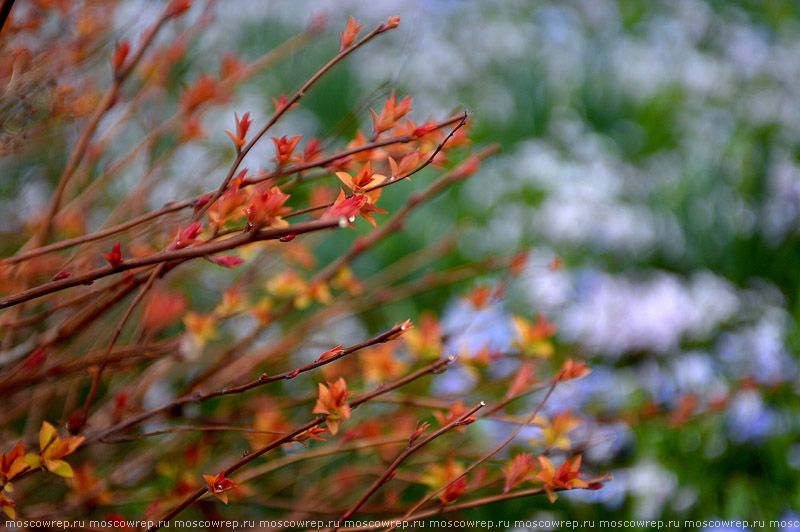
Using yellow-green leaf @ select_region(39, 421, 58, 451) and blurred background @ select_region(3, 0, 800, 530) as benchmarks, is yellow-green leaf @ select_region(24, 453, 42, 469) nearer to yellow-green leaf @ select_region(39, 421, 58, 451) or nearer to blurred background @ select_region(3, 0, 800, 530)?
yellow-green leaf @ select_region(39, 421, 58, 451)

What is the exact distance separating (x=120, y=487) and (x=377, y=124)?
0.41 m

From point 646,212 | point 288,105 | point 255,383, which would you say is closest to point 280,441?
point 255,383

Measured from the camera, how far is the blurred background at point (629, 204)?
2.29 ft

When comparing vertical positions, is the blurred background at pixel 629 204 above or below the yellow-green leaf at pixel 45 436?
below

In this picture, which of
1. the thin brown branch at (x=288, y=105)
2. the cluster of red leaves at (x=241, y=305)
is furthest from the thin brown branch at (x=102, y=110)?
the thin brown branch at (x=288, y=105)

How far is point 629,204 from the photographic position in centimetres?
131

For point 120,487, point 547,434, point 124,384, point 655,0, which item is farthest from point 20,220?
point 655,0

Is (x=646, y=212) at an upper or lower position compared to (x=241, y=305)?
lower

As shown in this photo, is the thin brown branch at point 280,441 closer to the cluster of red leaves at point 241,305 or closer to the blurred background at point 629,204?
the cluster of red leaves at point 241,305

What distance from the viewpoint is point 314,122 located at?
155 centimetres

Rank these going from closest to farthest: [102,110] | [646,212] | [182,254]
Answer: [182,254], [102,110], [646,212]

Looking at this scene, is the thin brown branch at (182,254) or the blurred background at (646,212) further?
the blurred background at (646,212)

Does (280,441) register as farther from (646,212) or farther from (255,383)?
(646,212)

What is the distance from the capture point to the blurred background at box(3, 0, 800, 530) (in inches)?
27.5
